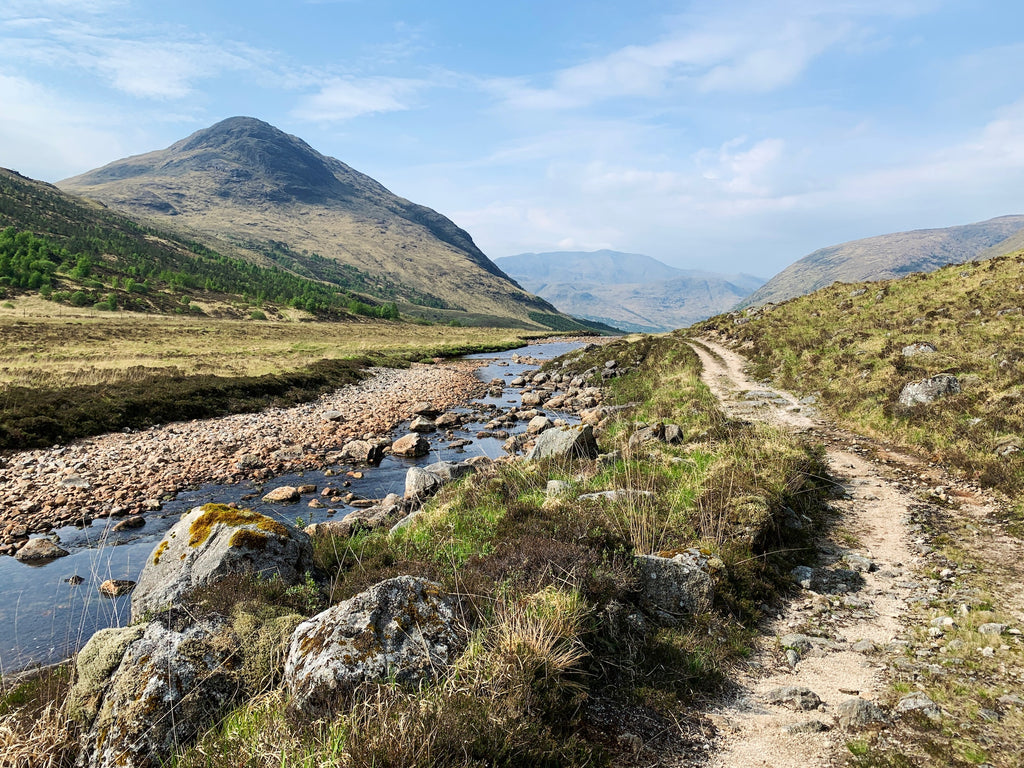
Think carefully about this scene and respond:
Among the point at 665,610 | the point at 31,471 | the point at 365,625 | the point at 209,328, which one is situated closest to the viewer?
the point at 365,625

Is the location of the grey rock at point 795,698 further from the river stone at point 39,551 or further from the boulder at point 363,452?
the boulder at point 363,452

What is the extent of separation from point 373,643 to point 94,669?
107 inches

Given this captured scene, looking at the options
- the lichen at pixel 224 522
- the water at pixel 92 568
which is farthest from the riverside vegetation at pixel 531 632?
the water at pixel 92 568

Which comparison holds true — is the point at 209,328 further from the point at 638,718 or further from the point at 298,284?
the point at 298,284

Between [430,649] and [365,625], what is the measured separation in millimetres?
685

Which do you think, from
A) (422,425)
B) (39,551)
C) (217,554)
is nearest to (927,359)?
(422,425)

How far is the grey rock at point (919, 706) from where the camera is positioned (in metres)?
4.85

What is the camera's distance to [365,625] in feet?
15.3

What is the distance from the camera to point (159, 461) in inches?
760

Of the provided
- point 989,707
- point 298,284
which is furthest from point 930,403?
point 298,284

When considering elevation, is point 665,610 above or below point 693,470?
below

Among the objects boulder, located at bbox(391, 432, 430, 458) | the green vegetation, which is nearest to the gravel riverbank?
boulder, located at bbox(391, 432, 430, 458)

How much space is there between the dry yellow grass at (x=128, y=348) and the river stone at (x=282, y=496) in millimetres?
20114

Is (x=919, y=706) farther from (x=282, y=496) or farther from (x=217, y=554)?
(x=282, y=496)
